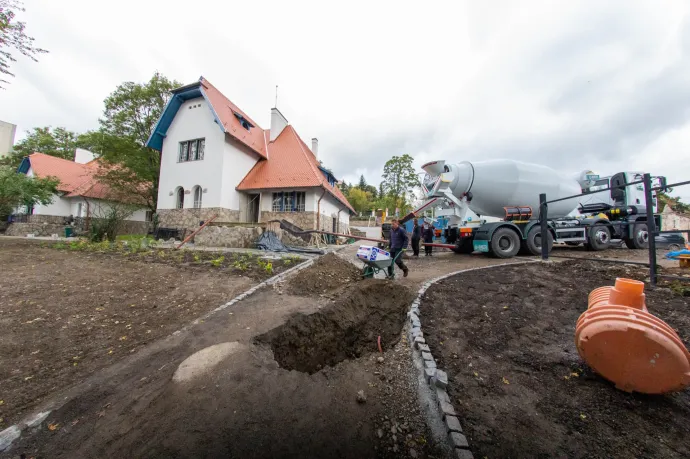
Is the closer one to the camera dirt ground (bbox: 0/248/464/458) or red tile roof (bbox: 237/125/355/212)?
dirt ground (bbox: 0/248/464/458)

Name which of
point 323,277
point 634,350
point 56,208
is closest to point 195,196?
point 323,277

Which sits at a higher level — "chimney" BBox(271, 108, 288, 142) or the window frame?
"chimney" BBox(271, 108, 288, 142)

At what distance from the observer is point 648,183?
420 centimetres

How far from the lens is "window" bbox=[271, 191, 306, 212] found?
15.8m

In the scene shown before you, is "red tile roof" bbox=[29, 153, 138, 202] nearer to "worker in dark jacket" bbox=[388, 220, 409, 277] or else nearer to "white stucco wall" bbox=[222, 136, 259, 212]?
"white stucco wall" bbox=[222, 136, 259, 212]

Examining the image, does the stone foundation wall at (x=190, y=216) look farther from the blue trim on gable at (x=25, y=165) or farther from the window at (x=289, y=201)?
the blue trim on gable at (x=25, y=165)

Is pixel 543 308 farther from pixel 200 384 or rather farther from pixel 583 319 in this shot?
pixel 200 384

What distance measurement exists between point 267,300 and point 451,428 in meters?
3.51

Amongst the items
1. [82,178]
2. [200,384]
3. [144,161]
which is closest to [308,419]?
[200,384]

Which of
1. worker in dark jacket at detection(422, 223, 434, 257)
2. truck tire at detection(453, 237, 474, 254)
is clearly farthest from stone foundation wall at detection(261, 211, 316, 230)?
truck tire at detection(453, 237, 474, 254)

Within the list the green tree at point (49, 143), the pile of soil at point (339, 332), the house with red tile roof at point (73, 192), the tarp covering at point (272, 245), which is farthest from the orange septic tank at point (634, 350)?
the green tree at point (49, 143)

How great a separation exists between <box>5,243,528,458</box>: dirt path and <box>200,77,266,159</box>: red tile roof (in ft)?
48.8

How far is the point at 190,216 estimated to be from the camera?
15.5 m

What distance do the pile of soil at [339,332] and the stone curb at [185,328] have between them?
4.15 ft
